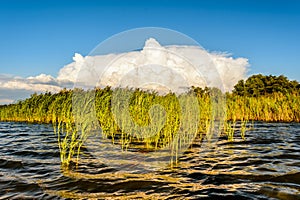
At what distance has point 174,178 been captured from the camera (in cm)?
484

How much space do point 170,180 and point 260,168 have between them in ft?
6.26

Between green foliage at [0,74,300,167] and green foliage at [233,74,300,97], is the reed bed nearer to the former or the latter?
green foliage at [0,74,300,167]

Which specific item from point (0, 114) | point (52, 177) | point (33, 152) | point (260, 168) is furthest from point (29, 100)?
point (260, 168)

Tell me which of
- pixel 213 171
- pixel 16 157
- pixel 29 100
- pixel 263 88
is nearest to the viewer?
pixel 213 171

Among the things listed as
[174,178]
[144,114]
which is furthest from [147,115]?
[174,178]

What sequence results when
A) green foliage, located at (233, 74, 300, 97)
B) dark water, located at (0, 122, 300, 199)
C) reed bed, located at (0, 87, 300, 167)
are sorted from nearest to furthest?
dark water, located at (0, 122, 300, 199)
reed bed, located at (0, 87, 300, 167)
green foliage, located at (233, 74, 300, 97)

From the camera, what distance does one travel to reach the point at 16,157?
6816 millimetres

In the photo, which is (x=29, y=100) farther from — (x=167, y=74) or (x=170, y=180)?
(x=170, y=180)

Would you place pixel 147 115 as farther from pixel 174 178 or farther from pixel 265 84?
pixel 265 84

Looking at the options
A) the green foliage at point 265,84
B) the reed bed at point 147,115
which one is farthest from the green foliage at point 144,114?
the green foliage at point 265,84

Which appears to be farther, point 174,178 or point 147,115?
point 147,115

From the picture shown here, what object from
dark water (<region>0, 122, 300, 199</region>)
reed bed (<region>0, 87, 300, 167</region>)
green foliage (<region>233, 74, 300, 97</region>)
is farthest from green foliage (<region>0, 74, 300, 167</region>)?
green foliage (<region>233, 74, 300, 97</region>)

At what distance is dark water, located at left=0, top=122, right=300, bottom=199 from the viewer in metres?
4.14

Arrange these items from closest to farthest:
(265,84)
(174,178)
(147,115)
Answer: (174,178) → (147,115) → (265,84)
